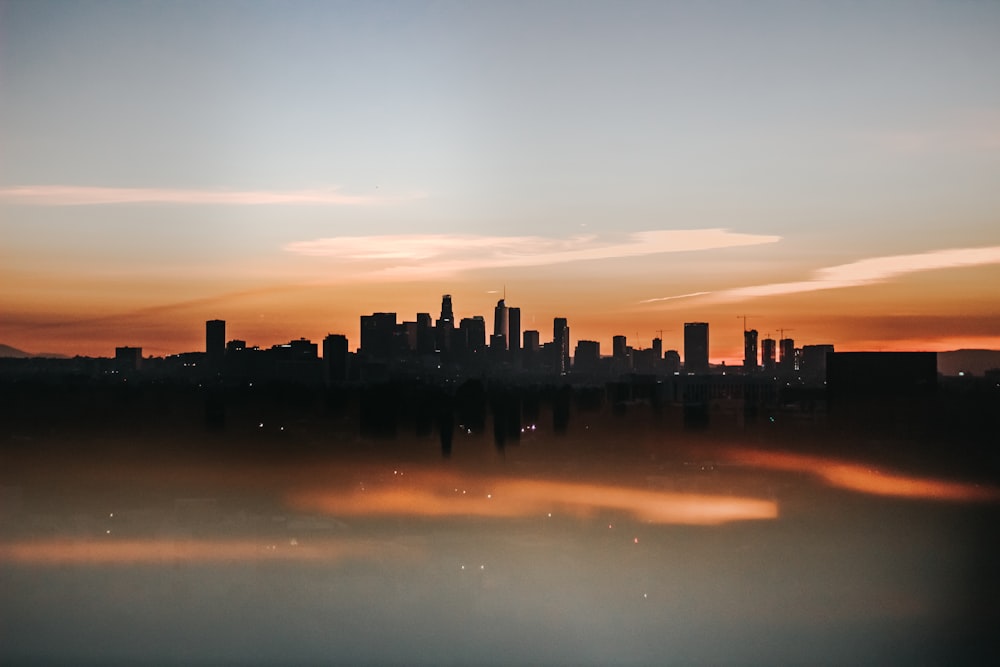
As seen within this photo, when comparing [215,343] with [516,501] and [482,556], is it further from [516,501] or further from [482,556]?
[482,556]

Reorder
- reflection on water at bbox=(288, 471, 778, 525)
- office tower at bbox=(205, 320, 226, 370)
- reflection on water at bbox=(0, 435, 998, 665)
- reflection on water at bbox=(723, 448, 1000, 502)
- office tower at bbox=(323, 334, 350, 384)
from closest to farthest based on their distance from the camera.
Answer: office tower at bbox=(205, 320, 226, 370), office tower at bbox=(323, 334, 350, 384), reflection on water at bbox=(723, 448, 1000, 502), reflection on water at bbox=(0, 435, 998, 665), reflection on water at bbox=(288, 471, 778, 525)

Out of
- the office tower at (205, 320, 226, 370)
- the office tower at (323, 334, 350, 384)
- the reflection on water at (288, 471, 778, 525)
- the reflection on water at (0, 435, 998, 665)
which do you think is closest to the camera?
the office tower at (205, 320, 226, 370)

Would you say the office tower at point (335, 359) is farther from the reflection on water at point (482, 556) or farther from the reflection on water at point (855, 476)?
the reflection on water at point (855, 476)

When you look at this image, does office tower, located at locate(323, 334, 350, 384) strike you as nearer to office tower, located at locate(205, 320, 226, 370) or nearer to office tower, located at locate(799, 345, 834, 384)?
office tower, located at locate(205, 320, 226, 370)

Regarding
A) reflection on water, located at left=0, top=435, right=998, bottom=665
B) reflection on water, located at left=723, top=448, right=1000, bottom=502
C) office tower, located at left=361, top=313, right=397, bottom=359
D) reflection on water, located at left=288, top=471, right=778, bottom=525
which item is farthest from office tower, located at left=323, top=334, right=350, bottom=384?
reflection on water, located at left=723, top=448, right=1000, bottom=502

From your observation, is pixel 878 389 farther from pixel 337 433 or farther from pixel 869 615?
pixel 337 433

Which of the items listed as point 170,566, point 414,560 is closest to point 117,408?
point 170,566
